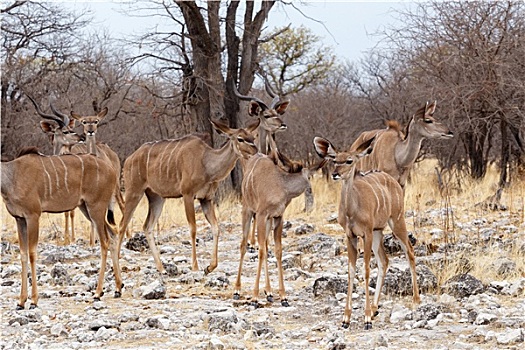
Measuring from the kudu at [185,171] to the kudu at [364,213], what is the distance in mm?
2285

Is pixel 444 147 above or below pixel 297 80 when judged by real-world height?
below

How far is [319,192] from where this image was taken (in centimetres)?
1332

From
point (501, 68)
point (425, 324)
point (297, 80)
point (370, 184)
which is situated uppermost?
point (297, 80)

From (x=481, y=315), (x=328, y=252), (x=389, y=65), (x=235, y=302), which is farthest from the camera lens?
(x=389, y=65)

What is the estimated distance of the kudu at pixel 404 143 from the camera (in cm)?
881

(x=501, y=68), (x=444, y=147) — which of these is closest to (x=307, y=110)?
(x=444, y=147)

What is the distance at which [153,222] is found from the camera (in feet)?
26.5

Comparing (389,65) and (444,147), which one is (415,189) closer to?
(444,147)

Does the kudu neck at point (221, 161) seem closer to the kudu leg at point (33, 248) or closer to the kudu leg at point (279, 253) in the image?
the kudu leg at point (279, 253)

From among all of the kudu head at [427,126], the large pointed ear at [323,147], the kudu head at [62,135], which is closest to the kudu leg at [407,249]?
the large pointed ear at [323,147]

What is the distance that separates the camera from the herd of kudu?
553cm

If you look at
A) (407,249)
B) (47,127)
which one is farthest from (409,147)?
(47,127)

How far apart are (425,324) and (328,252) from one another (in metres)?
2.98

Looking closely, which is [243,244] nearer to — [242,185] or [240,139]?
[242,185]
